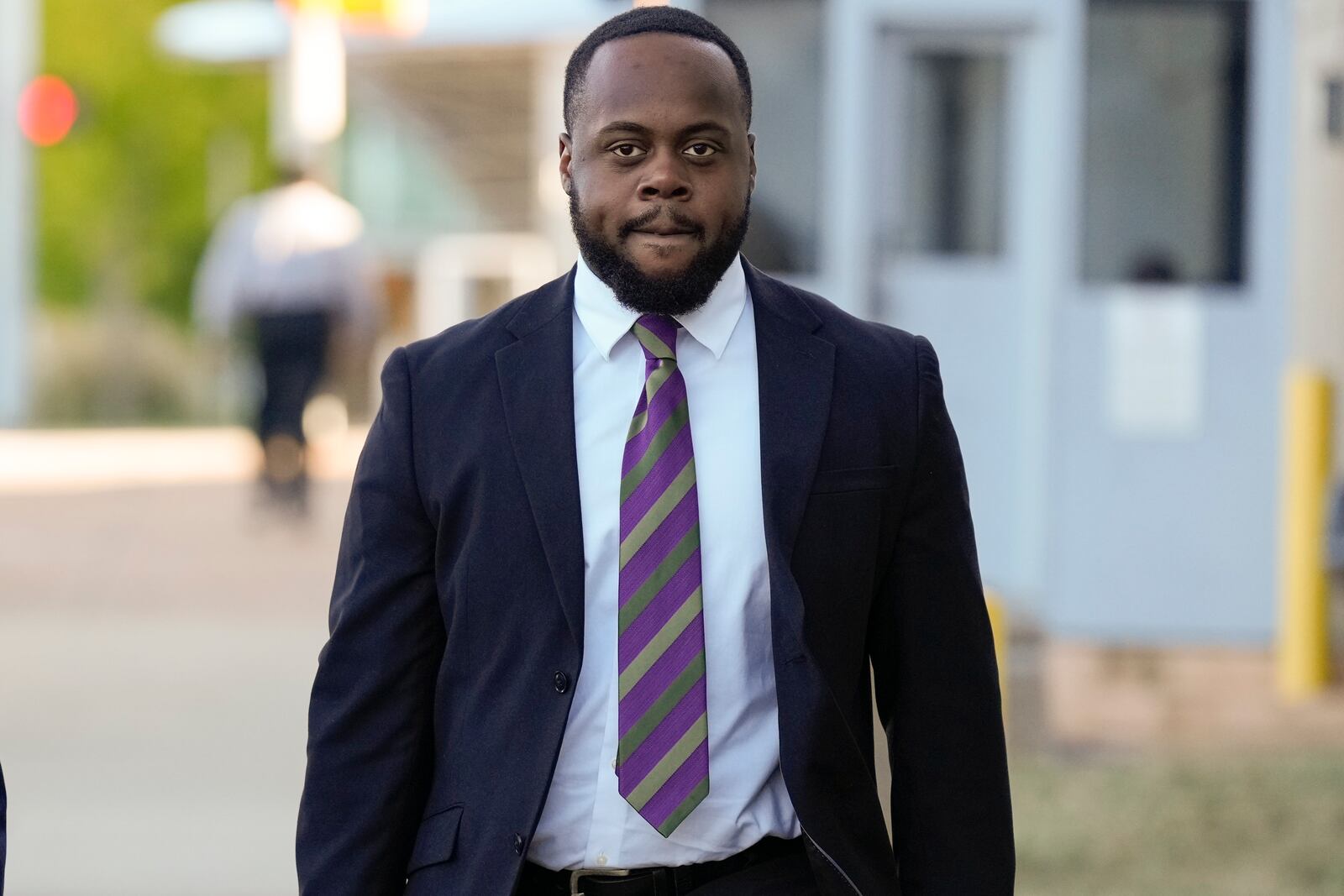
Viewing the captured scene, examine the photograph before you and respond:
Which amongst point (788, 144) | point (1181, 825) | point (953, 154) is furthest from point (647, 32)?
point (953, 154)

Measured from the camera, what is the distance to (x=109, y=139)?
134ft

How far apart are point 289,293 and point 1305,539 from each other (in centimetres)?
560

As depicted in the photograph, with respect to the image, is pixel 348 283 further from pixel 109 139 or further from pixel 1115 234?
pixel 109 139

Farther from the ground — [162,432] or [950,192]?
[950,192]

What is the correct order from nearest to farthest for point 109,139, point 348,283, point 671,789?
1. point 671,789
2. point 348,283
3. point 109,139

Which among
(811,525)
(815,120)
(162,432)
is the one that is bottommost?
(162,432)

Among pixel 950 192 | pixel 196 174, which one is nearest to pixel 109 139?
pixel 196 174

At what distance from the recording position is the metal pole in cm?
2408

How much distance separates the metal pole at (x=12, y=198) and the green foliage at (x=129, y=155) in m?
14.9

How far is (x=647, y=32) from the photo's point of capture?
257 centimetres

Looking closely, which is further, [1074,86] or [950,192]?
[950,192]

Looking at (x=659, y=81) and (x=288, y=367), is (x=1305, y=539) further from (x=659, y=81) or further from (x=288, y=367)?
(x=659, y=81)

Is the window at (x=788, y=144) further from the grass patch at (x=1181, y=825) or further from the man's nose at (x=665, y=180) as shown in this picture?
the man's nose at (x=665, y=180)

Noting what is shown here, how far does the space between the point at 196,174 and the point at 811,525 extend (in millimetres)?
41305
